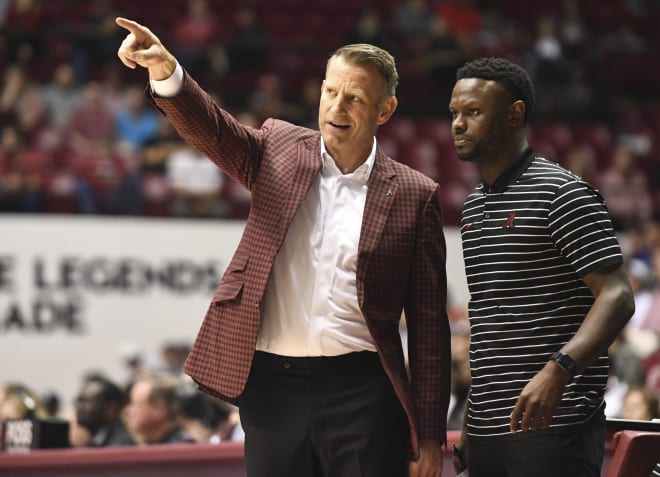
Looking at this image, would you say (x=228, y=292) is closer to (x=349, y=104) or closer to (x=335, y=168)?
(x=335, y=168)

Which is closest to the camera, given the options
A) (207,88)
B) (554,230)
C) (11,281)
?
(554,230)

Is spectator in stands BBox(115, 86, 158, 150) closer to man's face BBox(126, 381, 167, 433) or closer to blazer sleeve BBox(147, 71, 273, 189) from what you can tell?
man's face BBox(126, 381, 167, 433)

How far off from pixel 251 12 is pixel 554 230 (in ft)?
36.6

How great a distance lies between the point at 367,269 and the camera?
10.6 feet

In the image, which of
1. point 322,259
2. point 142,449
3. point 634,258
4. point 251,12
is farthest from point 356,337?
point 251,12

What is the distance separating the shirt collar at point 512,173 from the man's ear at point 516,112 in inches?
3.3

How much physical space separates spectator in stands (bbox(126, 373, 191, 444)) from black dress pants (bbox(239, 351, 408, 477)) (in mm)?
3068

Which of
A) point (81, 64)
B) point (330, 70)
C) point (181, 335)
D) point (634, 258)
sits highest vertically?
point (81, 64)

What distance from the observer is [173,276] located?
10.8m

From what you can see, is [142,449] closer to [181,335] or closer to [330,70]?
[330,70]

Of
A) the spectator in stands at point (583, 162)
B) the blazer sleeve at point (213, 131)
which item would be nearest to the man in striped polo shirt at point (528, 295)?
the blazer sleeve at point (213, 131)

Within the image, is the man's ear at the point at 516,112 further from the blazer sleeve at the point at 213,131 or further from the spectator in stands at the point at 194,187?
the spectator in stands at the point at 194,187

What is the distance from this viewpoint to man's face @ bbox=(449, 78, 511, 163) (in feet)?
10.7

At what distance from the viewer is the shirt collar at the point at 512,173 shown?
129 inches
